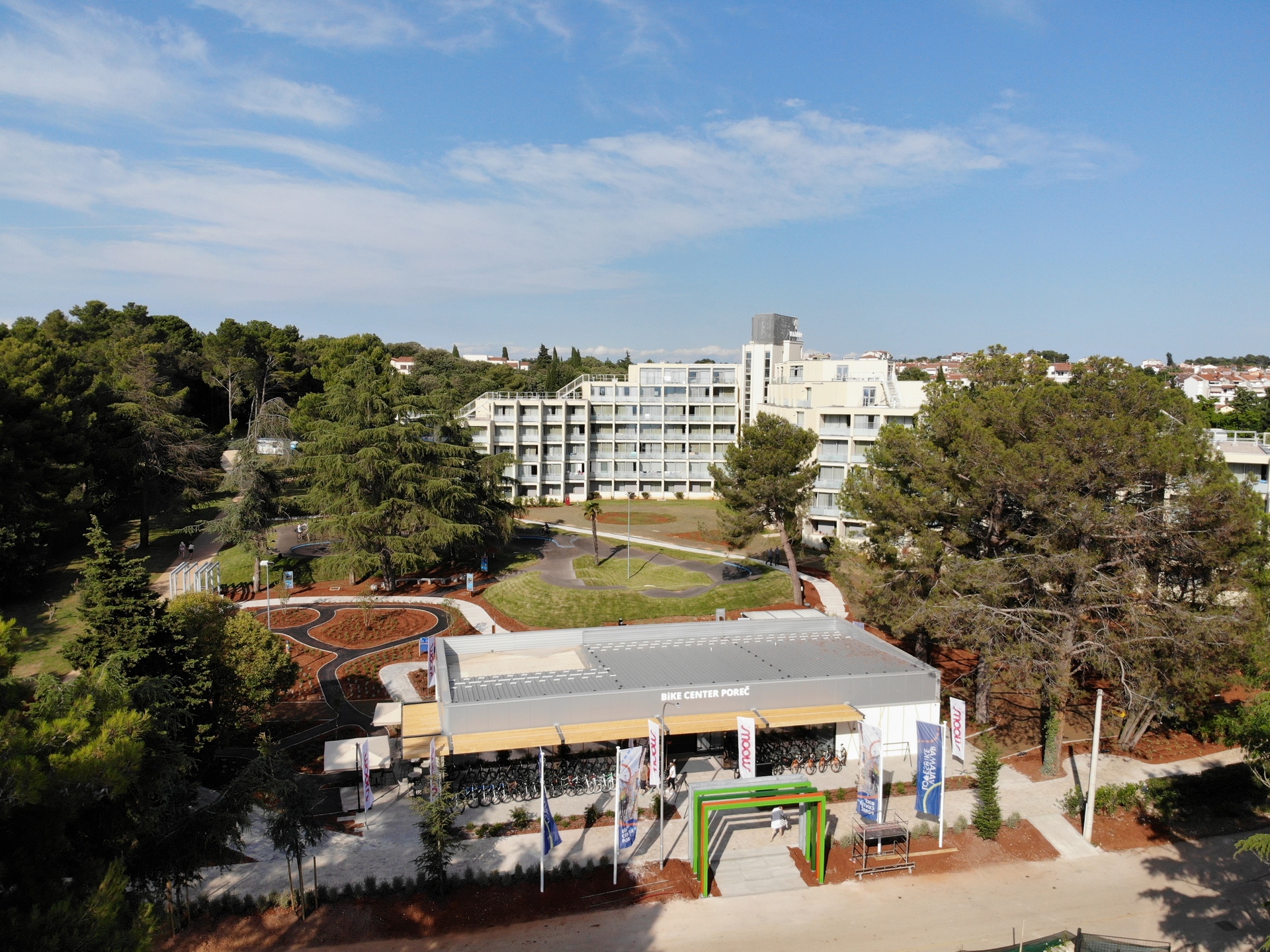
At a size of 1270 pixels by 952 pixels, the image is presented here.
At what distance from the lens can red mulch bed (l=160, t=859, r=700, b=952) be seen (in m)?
16.6

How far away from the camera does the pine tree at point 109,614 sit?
781 inches

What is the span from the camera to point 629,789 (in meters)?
19.8

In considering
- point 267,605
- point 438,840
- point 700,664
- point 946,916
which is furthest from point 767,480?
point 438,840

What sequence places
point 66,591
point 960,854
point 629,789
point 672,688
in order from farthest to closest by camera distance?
1. point 66,591
2. point 672,688
3. point 960,854
4. point 629,789

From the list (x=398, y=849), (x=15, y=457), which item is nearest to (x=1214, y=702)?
(x=398, y=849)

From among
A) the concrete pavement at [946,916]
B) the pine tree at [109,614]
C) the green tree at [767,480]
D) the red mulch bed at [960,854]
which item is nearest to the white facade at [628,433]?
the green tree at [767,480]

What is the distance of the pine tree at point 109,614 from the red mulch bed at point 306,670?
8.43 meters

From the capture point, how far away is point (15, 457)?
41.5m

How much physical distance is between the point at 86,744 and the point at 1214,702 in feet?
116

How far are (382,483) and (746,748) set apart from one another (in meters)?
28.5

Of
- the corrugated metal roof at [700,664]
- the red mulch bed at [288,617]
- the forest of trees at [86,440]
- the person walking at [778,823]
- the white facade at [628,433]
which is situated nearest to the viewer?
the person walking at [778,823]

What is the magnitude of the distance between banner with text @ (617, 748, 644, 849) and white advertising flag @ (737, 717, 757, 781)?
2773 millimetres

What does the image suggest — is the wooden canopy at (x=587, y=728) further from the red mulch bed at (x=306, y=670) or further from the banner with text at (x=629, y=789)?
the red mulch bed at (x=306, y=670)

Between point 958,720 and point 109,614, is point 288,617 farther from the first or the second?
point 958,720
